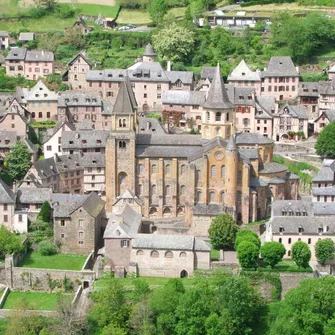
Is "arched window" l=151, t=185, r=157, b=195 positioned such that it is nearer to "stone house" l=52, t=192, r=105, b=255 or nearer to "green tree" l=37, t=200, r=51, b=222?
"stone house" l=52, t=192, r=105, b=255

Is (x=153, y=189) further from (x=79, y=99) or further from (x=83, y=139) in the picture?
(x=79, y=99)

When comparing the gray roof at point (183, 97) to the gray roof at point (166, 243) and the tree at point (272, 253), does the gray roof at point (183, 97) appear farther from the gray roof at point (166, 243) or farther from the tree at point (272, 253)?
the tree at point (272, 253)

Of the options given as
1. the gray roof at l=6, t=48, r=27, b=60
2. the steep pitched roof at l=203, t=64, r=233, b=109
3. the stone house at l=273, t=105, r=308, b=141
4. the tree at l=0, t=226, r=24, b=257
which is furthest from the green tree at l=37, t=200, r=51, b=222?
the gray roof at l=6, t=48, r=27, b=60

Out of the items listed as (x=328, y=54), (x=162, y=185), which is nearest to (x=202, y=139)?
(x=162, y=185)

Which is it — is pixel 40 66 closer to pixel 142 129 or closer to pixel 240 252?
pixel 142 129

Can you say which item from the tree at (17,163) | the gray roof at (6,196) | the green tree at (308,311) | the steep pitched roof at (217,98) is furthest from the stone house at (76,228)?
the green tree at (308,311)
